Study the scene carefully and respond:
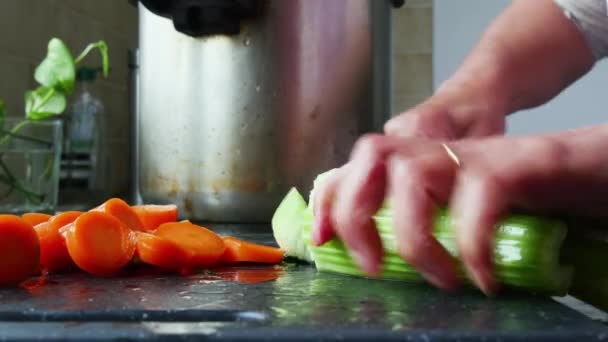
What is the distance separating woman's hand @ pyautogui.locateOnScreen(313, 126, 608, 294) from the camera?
0.42m

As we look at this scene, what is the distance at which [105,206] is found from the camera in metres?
0.61

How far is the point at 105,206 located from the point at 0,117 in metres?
0.56

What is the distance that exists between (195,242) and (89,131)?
1050mm

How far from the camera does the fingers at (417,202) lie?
0.44 m

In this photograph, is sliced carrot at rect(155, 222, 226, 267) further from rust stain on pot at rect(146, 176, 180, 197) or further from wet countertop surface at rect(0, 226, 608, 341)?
rust stain on pot at rect(146, 176, 180, 197)

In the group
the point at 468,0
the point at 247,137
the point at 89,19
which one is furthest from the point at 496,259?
the point at 468,0

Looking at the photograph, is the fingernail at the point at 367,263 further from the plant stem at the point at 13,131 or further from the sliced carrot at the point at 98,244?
the plant stem at the point at 13,131

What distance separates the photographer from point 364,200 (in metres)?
0.47

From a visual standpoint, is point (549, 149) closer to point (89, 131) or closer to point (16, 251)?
point (16, 251)

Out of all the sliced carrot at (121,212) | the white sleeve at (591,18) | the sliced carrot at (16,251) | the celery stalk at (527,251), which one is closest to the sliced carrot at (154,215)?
the sliced carrot at (121,212)

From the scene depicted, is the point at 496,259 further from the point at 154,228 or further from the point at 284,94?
the point at 284,94

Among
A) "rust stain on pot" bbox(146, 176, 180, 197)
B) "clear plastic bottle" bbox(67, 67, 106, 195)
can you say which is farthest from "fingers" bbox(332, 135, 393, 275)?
"clear plastic bottle" bbox(67, 67, 106, 195)

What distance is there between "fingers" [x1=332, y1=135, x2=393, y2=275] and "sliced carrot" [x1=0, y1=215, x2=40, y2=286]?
19cm

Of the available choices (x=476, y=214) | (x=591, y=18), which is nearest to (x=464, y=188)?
(x=476, y=214)
